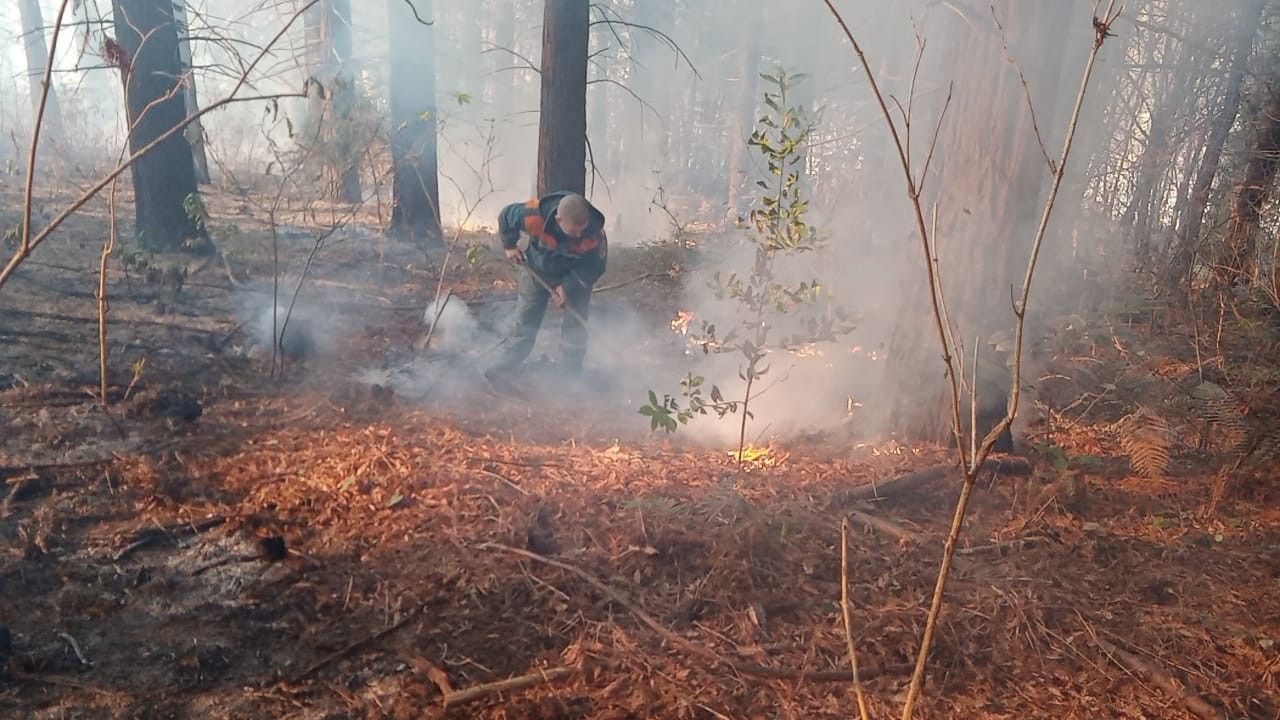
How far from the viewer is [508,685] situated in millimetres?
2514

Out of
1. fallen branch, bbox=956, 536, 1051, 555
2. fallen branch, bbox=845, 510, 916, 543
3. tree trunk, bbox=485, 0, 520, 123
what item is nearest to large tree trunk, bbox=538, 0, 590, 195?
fallen branch, bbox=845, 510, 916, 543

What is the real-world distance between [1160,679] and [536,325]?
14.8 feet

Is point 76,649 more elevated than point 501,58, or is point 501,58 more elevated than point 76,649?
point 501,58

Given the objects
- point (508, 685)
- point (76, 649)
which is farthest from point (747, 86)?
point (76, 649)

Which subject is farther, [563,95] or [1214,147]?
[1214,147]

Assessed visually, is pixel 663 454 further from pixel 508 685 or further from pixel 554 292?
pixel 508 685

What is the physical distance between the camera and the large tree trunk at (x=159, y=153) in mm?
6891

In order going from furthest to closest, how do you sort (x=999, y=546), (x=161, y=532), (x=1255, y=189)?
(x=1255, y=189) → (x=999, y=546) → (x=161, y=532)

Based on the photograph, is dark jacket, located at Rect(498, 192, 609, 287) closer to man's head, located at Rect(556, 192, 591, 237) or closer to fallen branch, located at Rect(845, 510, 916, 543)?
man's head, located at Rect(556, 192, 591, 237)

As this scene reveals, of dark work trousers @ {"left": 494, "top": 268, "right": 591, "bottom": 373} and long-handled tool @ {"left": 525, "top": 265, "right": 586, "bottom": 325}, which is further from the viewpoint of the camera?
dark work trousers @ {"left": 494, "top": 268, "right": 591, "bottom": 373}

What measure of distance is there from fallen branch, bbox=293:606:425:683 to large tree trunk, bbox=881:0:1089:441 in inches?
123

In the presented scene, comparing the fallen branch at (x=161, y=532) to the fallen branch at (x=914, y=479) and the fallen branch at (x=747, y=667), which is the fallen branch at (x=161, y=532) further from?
the fallen branch at (x=914, y=479)

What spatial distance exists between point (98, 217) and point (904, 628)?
947 cm

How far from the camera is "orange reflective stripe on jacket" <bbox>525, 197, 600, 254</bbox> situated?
5.68 metres
